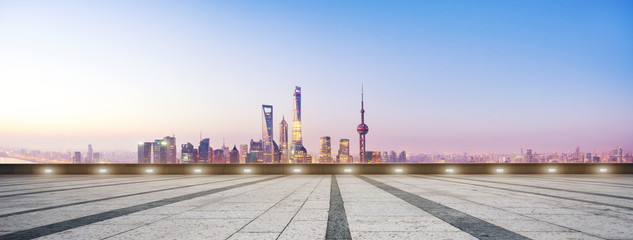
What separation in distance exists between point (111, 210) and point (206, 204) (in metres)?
1.93

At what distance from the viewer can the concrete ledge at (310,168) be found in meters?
26.1

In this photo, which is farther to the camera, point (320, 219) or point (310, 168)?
point (310, 168)

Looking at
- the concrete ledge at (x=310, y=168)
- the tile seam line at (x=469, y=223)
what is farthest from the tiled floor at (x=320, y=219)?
the concrete ledge at (x=310, y=168)

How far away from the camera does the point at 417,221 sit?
5.76 m

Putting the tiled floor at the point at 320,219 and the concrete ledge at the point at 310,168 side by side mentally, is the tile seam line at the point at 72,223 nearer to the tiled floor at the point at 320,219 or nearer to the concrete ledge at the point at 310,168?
the tiled floor at the point at 320,219

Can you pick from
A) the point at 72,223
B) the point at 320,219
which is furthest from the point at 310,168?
the point at 72,223

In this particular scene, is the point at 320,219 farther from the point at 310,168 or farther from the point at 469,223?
the point at 310,168

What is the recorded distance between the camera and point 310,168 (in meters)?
26.3

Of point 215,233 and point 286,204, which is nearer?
point 215,233

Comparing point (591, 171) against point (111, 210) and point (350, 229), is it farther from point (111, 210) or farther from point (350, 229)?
point (111, 210)

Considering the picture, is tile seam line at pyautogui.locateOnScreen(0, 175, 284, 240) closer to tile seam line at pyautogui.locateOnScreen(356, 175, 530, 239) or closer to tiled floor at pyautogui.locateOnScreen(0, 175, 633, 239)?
tiled floor at pyautogui.locateOnScreen(0, 175, 633, 239)

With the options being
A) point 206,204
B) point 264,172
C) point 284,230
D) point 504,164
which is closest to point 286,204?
point 206,204

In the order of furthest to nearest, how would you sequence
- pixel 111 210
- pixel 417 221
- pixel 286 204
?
pixel 286 204, pixel 111 210, pixel 417 221

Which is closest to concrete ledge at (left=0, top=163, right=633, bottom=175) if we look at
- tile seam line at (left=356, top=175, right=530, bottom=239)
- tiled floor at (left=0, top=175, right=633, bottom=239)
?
tiled floor at (left=0, top=175, right=633, bottom=239)
